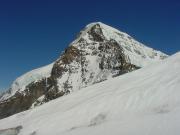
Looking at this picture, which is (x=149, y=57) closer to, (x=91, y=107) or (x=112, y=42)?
(x=112, y=42)

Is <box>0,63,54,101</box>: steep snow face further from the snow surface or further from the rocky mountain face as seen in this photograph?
Answer: the rocky mountain face

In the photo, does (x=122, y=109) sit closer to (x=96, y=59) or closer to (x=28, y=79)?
(x=96, y=59)

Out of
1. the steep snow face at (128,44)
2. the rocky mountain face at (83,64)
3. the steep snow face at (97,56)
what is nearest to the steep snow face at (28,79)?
the rocky mountain face at (83,64)

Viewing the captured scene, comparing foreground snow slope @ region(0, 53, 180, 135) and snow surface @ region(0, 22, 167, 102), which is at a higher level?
snow surface @ region(0, 22, 167, 102)

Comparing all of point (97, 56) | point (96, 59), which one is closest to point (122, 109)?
point (96, 59)

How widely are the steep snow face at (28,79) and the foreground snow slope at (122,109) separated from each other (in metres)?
159

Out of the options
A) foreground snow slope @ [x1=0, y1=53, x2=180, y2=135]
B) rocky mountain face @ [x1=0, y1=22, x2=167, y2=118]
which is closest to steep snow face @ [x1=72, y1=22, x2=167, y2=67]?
rocky mountain face @ [x1=0, y1=22, x2=167, y2=118]

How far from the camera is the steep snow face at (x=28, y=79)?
174 m

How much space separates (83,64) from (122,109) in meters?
154

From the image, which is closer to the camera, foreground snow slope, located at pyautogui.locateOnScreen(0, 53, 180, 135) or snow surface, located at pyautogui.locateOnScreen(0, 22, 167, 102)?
foreground snow slope, located at pyautogui.locateOnScreen(0, 53, 180, 135)

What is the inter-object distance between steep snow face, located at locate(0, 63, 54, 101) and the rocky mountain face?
38cm

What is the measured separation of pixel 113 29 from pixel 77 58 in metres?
17.1

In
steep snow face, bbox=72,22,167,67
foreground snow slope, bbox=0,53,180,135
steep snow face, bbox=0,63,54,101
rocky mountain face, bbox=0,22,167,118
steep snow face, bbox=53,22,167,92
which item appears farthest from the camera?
steep snow face, bbox=0,63,54,101

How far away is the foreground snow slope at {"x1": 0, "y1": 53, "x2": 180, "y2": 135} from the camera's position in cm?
870
